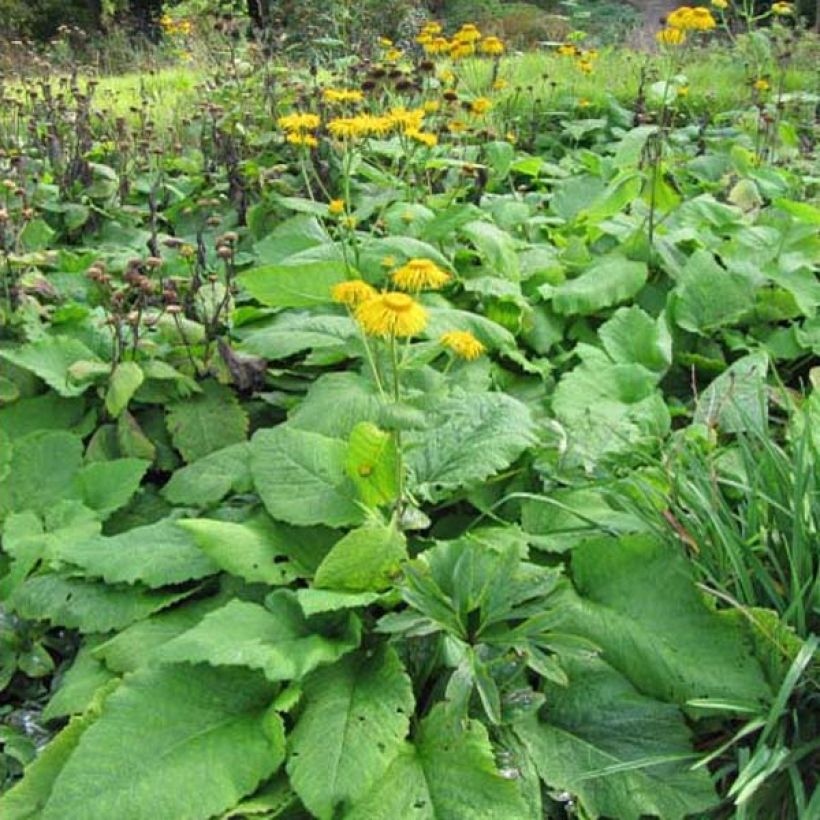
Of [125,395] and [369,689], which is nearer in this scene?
[369,689]

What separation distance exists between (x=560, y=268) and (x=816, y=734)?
5.43 ft

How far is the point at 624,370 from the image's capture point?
2.51 m

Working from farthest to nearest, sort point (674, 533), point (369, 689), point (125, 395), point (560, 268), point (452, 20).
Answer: point (452, 20), point (560, 268), point (125, 395), point (674, 533), point (369, 689)

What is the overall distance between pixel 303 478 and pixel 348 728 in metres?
0.56

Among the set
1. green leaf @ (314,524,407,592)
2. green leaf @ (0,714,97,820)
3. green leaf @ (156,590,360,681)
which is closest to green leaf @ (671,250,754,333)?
green leaf @ (314,524,407,592)

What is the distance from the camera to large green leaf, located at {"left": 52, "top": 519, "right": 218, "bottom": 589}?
1.98 m

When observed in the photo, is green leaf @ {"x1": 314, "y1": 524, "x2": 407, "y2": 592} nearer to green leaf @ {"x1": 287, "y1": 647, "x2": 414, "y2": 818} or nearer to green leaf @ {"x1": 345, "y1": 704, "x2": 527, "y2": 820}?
green leaf @ {"x1": 287, "y1": 647, "x2": 414, "y2": 818}

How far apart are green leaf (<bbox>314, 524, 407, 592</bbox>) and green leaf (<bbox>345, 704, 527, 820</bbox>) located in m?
0.27

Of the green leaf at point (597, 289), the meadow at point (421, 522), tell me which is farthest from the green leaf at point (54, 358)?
the green leaf at point (597, 289)

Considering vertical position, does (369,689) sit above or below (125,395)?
below

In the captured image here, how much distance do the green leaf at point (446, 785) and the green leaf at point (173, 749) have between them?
0.59 feet

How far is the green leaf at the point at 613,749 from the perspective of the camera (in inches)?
66.0

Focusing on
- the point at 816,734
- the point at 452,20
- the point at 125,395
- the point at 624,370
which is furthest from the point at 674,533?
the point at 452,20

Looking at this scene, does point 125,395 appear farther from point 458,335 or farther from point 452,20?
point 452,20
